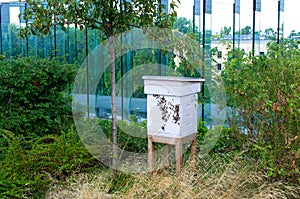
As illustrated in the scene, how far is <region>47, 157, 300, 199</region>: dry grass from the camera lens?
11.7 ft

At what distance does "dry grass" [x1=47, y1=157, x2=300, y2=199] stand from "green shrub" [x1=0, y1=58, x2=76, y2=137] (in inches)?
75.4

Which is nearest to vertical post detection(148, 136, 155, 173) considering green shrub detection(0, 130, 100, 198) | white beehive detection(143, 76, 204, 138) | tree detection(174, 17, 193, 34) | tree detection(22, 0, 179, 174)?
white beehive detection(143, 76, 204, 138)

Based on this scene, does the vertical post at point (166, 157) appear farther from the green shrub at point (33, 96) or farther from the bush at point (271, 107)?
the green shrub at point (33, 96)

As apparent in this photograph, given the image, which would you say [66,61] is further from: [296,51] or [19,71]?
[296,51]

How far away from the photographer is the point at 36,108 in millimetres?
6207

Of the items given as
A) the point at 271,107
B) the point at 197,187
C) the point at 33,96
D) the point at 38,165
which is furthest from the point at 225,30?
the point at 38,165

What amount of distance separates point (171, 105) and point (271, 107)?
912mm

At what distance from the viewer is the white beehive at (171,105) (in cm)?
414

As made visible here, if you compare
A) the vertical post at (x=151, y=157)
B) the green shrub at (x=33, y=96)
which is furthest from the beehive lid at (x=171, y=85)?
the green shrub at (x=33, y=96)

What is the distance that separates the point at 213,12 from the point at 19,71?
107 inches

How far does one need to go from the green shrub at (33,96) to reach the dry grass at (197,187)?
1.92 metres

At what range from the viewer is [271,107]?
3.95m

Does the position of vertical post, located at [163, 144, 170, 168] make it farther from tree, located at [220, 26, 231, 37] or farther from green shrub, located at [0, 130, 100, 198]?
tree, located at [220, 26, 231, 37]

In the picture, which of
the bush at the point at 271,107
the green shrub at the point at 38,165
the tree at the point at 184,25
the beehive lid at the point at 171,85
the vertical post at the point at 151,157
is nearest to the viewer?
the bush at the point at 271,107
